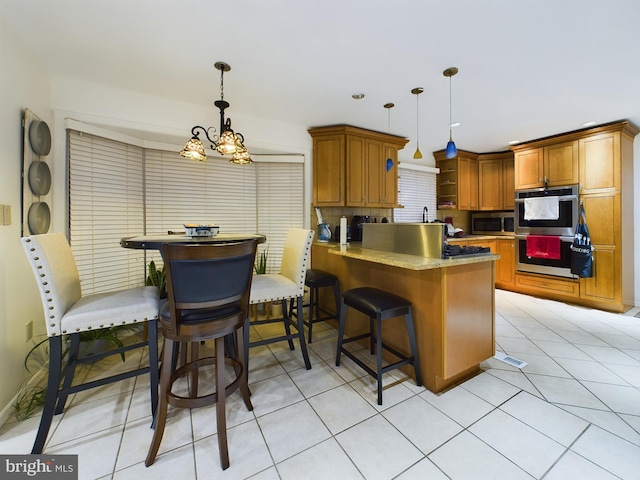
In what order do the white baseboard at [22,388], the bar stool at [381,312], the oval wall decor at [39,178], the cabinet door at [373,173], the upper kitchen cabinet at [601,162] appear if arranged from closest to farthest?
the white baseboard at [22,388], the bar stool at [381,312], the oval wall decor at [39,178], the upper kitchen cabinet at [601,162], the cabinet door at [373,173]

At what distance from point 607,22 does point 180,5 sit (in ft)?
8.81

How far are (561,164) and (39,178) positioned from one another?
232 inches

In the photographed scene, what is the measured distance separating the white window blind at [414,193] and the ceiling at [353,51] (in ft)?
5.14

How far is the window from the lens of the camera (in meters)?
→ 2.43

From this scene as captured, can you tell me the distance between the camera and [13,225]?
5.72ft

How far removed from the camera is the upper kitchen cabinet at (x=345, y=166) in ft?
11.1

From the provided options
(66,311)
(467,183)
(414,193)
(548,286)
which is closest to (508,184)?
(467,183)

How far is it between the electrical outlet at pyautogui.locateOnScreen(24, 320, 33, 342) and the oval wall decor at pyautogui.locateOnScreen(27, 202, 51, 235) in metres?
0.66

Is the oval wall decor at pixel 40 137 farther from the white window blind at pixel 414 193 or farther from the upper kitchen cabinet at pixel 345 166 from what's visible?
the white window blind at pixel 414 193

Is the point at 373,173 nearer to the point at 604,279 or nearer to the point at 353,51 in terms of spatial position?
the point at 353,51

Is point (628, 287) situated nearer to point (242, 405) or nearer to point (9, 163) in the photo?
point (242, 405)

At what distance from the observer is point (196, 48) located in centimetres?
192

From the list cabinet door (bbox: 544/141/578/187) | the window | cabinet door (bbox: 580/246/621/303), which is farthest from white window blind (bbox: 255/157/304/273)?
cabinet door (bbox: 580/246/621/303)

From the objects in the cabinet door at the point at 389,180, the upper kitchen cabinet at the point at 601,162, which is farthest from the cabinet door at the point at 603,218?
the cabinet door at the point at 389,180
